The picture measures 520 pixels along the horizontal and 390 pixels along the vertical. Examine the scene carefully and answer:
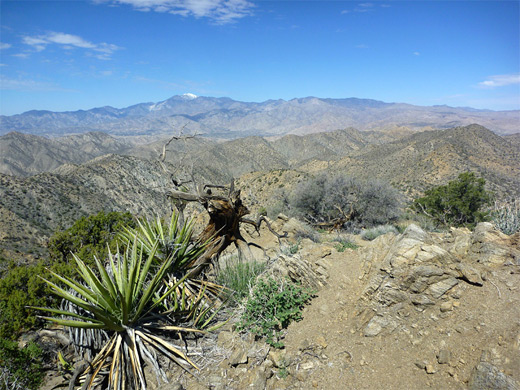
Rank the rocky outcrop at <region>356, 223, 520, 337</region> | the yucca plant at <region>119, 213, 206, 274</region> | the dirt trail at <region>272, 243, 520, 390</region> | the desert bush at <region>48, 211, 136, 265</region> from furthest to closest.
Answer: the desert bush at <region>48, 211, 136, 265</region> < the yucca plant at <region>119, 213, 206, 274</region> < the rocky outcrop at <region>356, 223, 520, 337</region> < the dirt trail at <region>272, 243, 520, 390</region>

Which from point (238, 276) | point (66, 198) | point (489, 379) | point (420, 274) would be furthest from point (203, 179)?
point (489, 379)

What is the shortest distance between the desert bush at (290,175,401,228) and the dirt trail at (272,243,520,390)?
10.4 m

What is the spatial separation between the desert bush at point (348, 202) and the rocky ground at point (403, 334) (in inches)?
387

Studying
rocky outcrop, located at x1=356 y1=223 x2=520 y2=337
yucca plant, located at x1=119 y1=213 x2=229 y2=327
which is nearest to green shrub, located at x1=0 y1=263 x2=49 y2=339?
yucca plant, located at x1=119 y1=213 x2=229 y2=327

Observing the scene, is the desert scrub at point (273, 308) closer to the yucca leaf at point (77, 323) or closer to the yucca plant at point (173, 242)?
the yucca plant at point (173, 242)

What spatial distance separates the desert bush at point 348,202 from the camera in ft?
49.5

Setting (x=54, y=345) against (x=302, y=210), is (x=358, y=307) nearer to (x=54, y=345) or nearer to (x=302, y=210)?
(x=54, y=345)

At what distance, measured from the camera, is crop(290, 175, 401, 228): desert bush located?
15.1m

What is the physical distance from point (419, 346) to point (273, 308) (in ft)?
6.38

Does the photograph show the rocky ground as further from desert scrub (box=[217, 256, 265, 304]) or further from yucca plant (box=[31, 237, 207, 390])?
desert scrub (box=[217, 256, 265, 304])

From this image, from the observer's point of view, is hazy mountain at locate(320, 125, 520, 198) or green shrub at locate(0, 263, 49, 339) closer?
green shrub at locate(0, 263, 49, 339)

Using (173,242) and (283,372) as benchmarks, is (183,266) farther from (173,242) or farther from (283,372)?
(283,372)

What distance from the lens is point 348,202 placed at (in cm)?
1634

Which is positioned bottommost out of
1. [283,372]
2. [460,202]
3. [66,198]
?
[66,198]
